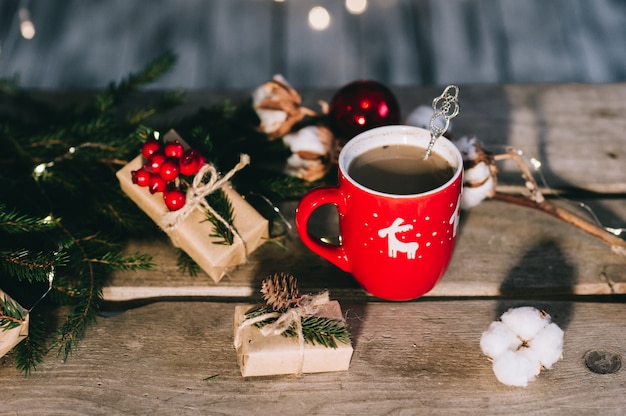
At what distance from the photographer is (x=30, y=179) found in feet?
3.11

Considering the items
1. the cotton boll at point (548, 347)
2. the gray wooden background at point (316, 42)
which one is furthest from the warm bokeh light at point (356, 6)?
the cotton boll at point (548, 347)

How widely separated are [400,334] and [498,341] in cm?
12

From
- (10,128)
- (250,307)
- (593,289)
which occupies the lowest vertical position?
(593,289)

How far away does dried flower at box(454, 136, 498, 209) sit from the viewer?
2.91 feet

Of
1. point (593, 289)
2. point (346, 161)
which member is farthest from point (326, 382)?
point (593, 289)

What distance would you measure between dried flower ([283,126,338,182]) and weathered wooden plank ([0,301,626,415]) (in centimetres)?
22

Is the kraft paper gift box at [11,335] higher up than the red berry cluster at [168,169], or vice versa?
the red berry cluster at [168,169]

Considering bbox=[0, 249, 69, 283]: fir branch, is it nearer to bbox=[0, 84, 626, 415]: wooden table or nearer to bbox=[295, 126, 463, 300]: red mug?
bbox=[0, 84, 626, 415]: wooden table

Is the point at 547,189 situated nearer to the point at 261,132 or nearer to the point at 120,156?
the point at 261,132

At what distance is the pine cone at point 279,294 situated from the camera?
0.75m

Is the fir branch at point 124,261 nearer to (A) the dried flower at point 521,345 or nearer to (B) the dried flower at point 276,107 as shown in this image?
(B) the dried flower at point 276,107

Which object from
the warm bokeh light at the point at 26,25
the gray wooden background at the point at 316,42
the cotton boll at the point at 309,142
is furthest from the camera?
the warm bokeh light at the point at 26,25

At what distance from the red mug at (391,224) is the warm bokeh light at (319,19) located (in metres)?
1.23

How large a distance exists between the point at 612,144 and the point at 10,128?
904mm
